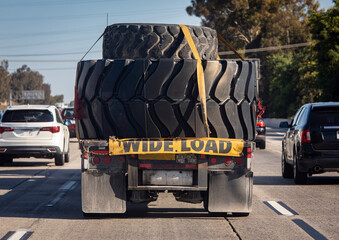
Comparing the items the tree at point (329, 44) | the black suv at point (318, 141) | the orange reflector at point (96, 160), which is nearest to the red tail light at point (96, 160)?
the orange reflector at point (96, 160)

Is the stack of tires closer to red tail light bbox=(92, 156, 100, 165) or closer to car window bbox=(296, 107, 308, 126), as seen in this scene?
red tail light bbox=(92, 156, 100, 165)

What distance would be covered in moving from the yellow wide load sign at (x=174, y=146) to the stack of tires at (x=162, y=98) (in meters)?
0.12

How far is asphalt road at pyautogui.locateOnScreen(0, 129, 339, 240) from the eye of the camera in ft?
26.1

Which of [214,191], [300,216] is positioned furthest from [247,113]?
[300,216]

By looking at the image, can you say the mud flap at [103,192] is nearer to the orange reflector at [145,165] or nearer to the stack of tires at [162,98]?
the orange reflector at [145,165]

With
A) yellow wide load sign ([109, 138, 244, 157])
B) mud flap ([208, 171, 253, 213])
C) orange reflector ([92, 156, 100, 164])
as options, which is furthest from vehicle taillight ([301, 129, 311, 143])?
orange reflector ([92, 156, 100, 164])

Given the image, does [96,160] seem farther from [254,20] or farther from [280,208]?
[254,20]

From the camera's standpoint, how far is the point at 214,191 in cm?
881

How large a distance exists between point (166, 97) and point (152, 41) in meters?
1.48

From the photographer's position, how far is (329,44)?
44.2 m

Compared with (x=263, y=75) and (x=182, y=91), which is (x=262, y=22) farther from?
(x=182, y=91)

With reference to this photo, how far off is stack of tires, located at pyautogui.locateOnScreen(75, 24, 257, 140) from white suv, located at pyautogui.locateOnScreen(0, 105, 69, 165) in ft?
32.8

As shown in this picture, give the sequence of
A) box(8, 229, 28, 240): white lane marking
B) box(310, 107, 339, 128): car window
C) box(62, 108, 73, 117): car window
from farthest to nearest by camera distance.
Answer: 1. box(62, 108, 73, 117): car window
2. box(310, 107, 339, 128): car window
3. box(8, 229, 28, 240): white lane marking

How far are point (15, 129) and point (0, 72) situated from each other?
150m
